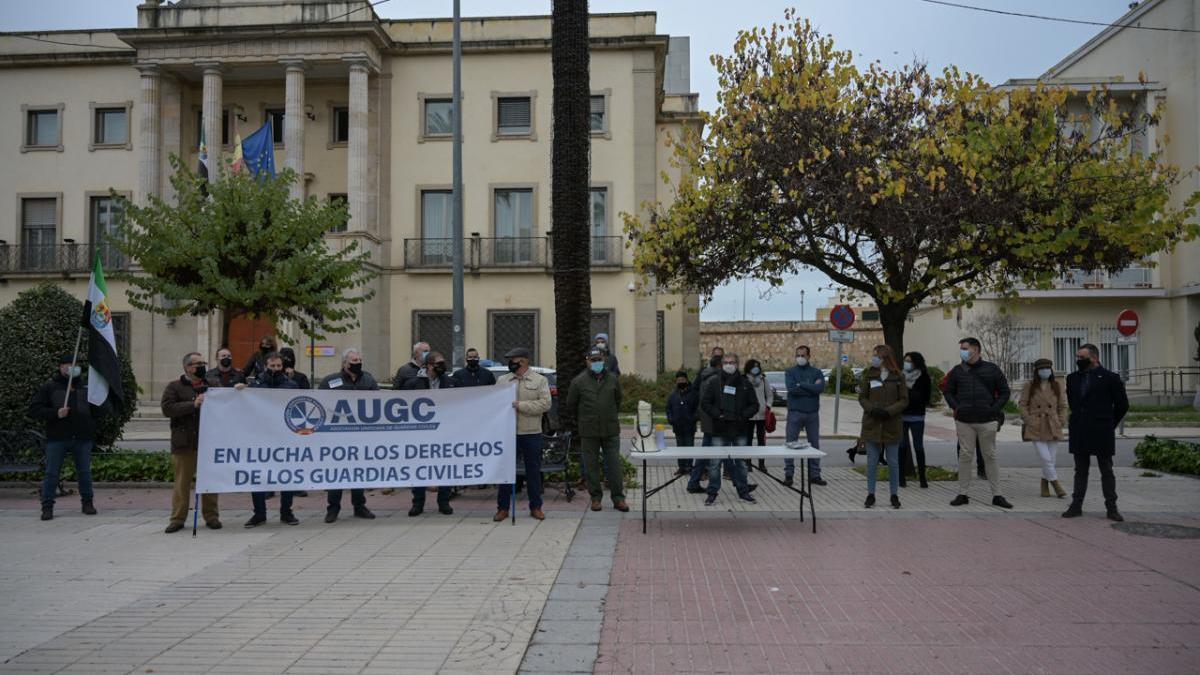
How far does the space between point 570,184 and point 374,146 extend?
68.8 ft

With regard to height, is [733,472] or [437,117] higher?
[437,117]

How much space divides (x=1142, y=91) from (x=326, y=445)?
110 ft

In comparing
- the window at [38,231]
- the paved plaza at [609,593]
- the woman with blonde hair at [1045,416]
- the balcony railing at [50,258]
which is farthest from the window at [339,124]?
the woman with blonde hair at [1045,416]

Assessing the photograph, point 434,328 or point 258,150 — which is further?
point 434,328

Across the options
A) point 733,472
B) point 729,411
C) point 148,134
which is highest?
point 148,134

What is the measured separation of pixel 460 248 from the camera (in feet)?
62.9

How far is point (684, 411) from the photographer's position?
43.0ft

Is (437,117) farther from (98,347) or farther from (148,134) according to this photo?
(98,347)

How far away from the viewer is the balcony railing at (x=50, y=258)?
31406 millimetres

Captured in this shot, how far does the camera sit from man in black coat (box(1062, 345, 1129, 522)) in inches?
381

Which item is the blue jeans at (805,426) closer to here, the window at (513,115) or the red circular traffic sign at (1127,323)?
the red circular traffic sign at (1127,323)

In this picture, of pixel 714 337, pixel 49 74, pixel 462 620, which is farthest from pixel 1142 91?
pixel 49 74

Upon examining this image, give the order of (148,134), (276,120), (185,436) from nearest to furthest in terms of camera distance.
Answer: 1. (185,436)
2. (148,134)
3. (276,120)

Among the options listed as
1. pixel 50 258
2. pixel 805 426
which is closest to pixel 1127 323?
pixel 805 426
